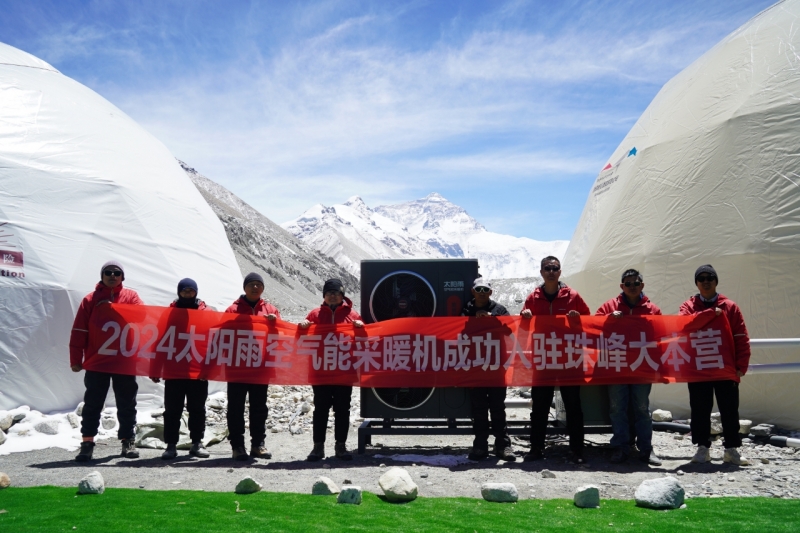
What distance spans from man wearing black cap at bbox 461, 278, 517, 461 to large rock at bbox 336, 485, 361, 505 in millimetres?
1977

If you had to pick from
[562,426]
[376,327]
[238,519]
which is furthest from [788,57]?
[238,519]

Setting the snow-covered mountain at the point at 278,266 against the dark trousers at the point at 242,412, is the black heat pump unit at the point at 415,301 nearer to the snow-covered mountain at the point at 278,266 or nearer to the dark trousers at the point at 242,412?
the dark trousers at the point at 242,412

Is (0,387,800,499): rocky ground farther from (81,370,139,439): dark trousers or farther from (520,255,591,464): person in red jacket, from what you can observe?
(81,370,139,439): dark trousers

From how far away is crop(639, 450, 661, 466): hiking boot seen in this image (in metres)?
5.91

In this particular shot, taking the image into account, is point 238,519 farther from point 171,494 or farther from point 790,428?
point 790,428

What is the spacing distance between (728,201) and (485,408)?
4.73 metres

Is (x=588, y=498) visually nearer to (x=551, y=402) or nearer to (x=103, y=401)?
(x=551, y=402)

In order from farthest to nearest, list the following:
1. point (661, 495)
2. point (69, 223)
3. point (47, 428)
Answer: point (69, 223), point (47, 428), point (661, 495)

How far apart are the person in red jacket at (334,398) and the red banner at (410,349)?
10 cm

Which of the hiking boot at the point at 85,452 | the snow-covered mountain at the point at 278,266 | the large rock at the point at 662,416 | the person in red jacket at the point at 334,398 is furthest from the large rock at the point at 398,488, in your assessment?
the snow-covered mountain at the point at 278,266

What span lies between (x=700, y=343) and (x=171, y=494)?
16.4 ft

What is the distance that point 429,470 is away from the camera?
5742 millimetres

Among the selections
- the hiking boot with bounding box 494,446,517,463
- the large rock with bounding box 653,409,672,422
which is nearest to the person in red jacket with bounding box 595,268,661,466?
the hiking boot with bounding box 494,446,517,463

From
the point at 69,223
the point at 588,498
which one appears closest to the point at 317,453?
the point at 588,498
